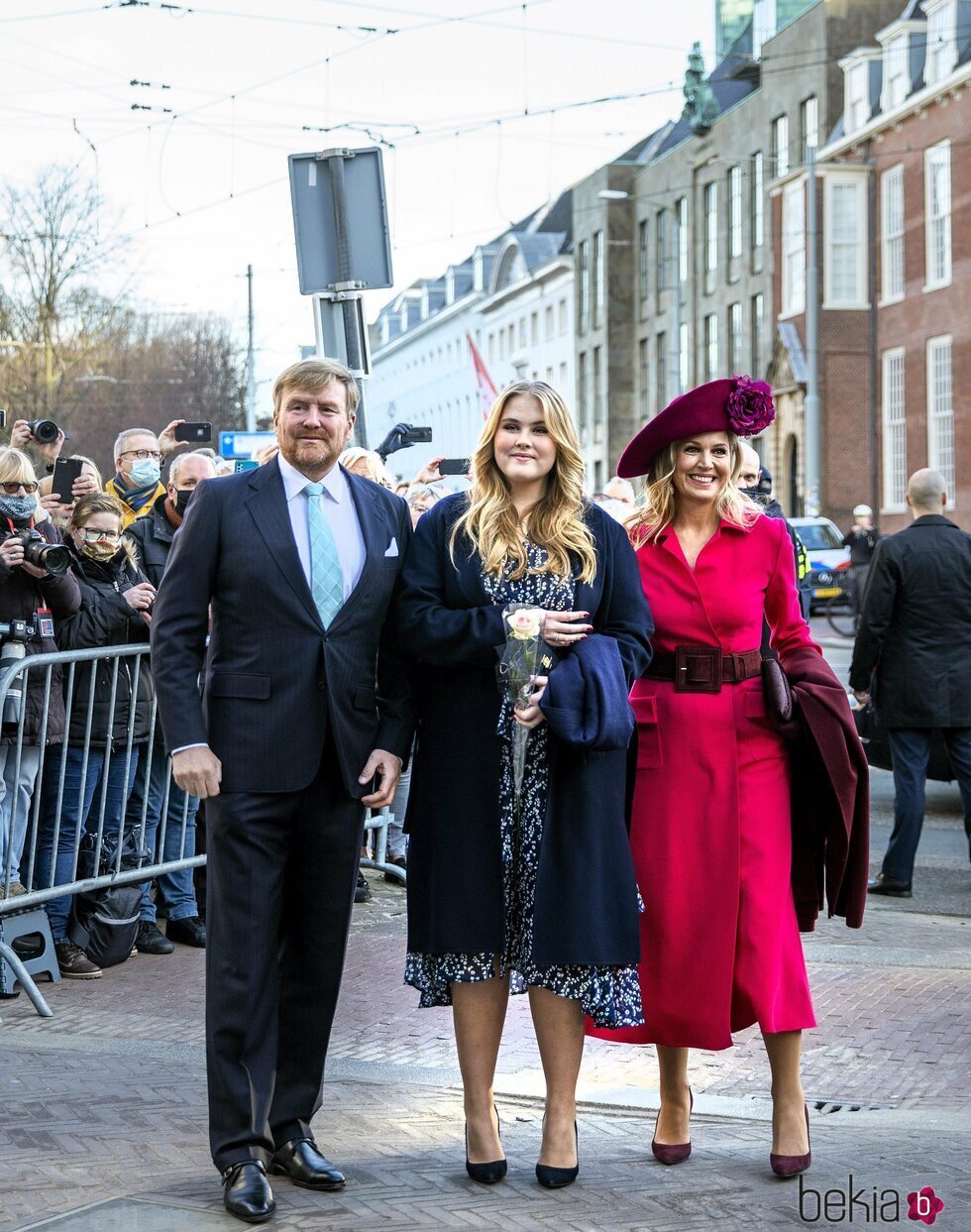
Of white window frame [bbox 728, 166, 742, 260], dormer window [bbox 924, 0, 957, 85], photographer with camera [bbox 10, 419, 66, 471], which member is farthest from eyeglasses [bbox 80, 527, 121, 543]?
white window frame [bbox 728, 166, 742, 260]

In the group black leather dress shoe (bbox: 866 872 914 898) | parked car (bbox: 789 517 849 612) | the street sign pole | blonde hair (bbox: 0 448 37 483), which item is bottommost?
black leather dress shoe (bbox: 866 872 914 898)

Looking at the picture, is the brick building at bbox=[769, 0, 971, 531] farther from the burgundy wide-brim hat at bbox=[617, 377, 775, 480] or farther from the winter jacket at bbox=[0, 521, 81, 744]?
the burgundy wide-brim hat at bbox=[617, 377, 775, 480]

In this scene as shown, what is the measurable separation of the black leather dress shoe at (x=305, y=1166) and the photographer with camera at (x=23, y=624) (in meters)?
2.33

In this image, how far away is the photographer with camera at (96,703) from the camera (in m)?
6.67

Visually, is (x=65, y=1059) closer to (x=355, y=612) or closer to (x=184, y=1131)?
(x=184, y=1131)

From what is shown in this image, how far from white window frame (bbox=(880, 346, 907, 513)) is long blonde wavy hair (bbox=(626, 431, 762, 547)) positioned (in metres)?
34.5

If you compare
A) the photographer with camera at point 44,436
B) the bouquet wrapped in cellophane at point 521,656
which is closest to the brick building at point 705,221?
the photographer with camera at point 44,436

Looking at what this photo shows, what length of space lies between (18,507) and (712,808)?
139 inches

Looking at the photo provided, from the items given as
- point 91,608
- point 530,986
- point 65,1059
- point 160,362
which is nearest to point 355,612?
point 530,986

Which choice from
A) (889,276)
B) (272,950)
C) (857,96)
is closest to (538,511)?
(272,950)

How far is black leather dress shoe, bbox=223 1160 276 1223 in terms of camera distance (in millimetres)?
3943

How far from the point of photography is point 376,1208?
13.2ft

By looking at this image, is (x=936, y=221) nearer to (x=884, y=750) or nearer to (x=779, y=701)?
(x=884, y=750)

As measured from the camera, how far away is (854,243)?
40.3m
